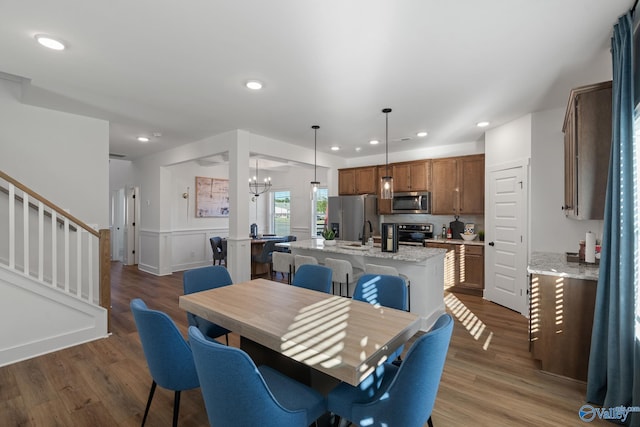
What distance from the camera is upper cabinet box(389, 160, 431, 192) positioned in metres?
5.64

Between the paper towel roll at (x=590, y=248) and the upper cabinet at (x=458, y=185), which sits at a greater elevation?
the upper cabinet at (x=458, y=185)

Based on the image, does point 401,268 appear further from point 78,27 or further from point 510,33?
point 78,27

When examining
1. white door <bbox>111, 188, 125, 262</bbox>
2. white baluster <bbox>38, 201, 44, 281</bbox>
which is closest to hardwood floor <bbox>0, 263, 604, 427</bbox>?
white baluster <bbox>38, 201, 44, 281</bbox>

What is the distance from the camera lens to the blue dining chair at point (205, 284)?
8.17 ft

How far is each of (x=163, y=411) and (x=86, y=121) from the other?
3977mm

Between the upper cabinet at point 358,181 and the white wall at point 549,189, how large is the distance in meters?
3.00

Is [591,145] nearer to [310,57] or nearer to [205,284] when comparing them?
[310,57]

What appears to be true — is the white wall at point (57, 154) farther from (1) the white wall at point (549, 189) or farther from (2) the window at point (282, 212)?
(1) the white wall at point (549, 189)

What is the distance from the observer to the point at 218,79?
2.89 meters

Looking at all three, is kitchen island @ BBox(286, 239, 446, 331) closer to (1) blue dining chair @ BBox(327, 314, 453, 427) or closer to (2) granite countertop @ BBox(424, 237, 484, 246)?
(2) granite countertop @ BBox(424, 237, 484, 246)

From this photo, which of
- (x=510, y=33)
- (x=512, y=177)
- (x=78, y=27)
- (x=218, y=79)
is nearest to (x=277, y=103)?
(x=218, y=79)

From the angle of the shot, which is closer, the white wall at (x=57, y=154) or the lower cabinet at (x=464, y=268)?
the white wall at (x=57, y=154)

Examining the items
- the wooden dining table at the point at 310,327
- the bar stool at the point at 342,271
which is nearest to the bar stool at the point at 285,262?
the bar stool at the point at 342,271

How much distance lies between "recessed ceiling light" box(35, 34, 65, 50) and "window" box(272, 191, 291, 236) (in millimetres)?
6500
